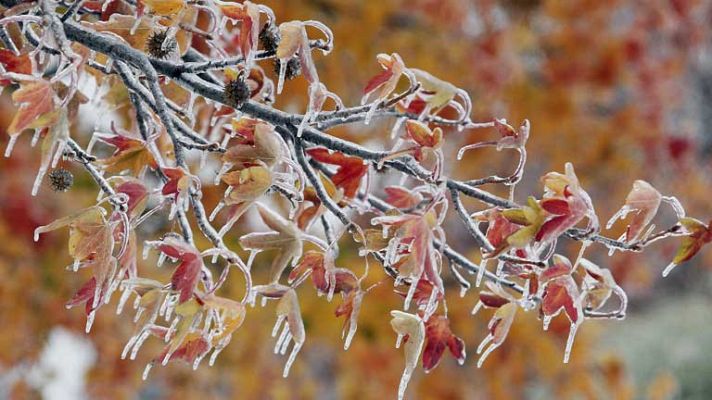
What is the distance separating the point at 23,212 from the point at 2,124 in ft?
0.86

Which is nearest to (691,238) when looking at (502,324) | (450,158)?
(502,324)

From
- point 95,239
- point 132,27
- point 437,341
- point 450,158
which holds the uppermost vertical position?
point 132,27

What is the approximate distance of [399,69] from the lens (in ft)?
2.49

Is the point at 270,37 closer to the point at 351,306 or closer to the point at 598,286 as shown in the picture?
the point at 351,306

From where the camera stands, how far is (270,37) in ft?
2.48

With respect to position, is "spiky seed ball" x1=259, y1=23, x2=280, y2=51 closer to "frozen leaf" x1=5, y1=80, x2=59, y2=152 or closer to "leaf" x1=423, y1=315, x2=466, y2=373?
"frozen leaf" x1=5, y1=80, x2=59, y2=152

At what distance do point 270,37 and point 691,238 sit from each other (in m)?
0.39

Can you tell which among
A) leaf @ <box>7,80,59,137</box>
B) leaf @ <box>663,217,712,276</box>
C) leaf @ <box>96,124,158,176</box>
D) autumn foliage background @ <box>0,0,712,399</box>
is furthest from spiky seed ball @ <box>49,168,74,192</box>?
autumn foliage background @ <box>0,0,712,399</box>

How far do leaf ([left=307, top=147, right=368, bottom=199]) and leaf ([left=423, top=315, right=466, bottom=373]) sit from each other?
0.49 feet

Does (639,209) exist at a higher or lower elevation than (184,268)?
higher

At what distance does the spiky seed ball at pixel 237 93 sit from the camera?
741 millimetres

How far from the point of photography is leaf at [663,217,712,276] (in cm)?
75

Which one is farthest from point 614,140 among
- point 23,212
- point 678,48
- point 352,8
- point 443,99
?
point 443,99

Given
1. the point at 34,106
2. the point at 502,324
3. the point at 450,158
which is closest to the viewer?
the point at 34,106
